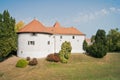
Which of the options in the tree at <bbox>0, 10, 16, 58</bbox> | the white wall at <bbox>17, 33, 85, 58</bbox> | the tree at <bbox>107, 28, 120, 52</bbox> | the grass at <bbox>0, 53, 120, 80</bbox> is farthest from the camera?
the tree at <bbox>107, 28, 120, 52</bbox>

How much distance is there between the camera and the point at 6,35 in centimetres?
4809

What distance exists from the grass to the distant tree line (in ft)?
7.30

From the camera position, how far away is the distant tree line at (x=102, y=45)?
169 ft

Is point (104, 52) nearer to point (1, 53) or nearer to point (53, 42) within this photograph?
point (53, 42)

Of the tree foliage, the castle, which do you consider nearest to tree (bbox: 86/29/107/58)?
the tree foliage

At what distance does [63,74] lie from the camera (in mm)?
35594

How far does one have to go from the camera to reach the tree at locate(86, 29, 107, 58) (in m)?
51.2

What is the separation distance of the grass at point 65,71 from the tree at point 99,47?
169cm

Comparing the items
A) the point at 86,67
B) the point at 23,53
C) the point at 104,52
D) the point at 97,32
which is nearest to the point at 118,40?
the point at 97,32

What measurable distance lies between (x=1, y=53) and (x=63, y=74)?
1971 cm

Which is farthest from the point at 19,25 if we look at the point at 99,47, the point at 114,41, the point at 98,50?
the point at 114,41

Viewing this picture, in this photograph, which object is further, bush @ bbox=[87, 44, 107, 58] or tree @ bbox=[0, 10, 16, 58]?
bush @ bbox=[87, 44, 107, 58]

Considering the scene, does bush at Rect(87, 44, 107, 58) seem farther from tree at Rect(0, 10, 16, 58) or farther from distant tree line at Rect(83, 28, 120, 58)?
tree at Rect(0, 10, 16, 58)

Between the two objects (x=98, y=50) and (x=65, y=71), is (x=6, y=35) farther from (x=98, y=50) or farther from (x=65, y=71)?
(x=98, y=50)
